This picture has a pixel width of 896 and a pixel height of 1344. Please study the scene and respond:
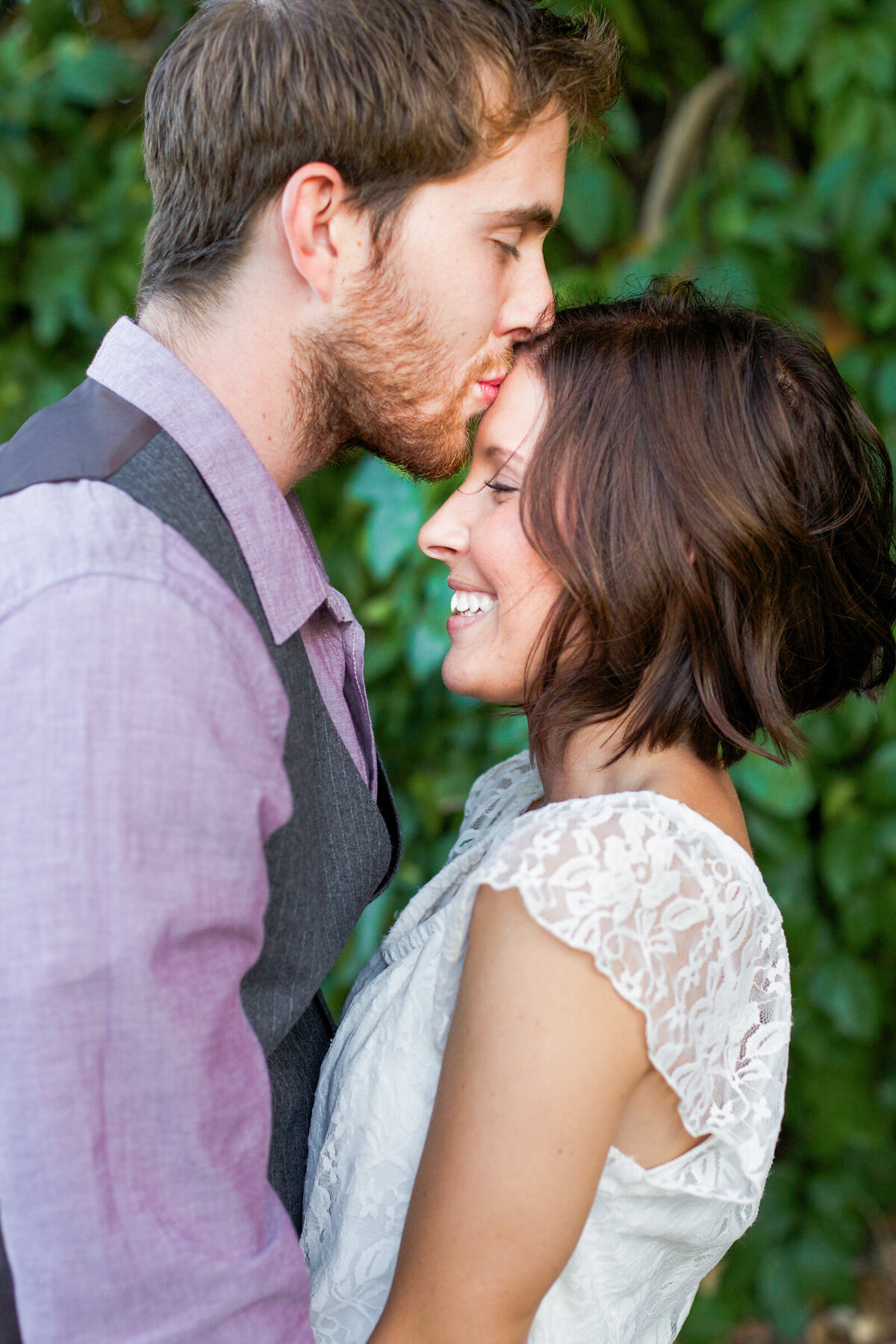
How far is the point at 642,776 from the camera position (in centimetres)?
143

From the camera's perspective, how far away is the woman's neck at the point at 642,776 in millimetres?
1396

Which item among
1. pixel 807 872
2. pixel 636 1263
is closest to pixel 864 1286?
pixel 807 872

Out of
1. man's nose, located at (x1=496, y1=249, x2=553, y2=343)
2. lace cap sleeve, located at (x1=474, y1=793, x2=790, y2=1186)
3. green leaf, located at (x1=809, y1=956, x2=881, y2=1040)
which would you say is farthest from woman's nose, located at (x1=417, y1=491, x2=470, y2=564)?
green leaf, located at (x1=809, y1=956, x2=881, y2=1040)

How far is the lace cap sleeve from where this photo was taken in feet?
3.69

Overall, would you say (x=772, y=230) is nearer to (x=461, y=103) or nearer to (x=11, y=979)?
(x=461, y=103)

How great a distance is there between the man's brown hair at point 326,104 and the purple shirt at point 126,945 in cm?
52

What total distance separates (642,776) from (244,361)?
2.19ft

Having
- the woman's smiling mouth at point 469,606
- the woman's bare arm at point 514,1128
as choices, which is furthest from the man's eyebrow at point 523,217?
the woman's bare arm at point 514,1128

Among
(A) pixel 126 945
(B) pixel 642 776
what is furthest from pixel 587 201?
(A) pixel 126 945

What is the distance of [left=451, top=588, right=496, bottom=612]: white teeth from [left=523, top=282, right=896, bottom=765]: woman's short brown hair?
0.13 m

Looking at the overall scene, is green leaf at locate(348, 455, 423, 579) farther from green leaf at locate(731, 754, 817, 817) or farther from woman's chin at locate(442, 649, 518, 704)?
green leaf at locate(731, 754, 817, 817)

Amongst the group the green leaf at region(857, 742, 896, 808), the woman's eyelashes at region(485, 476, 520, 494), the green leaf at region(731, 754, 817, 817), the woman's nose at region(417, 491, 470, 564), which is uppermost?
the woman's eyelashes at region(485, 476, 520, 494)

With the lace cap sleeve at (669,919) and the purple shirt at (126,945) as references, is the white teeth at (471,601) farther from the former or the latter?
the purple shirt at (126,945)

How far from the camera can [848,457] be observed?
1546mm
